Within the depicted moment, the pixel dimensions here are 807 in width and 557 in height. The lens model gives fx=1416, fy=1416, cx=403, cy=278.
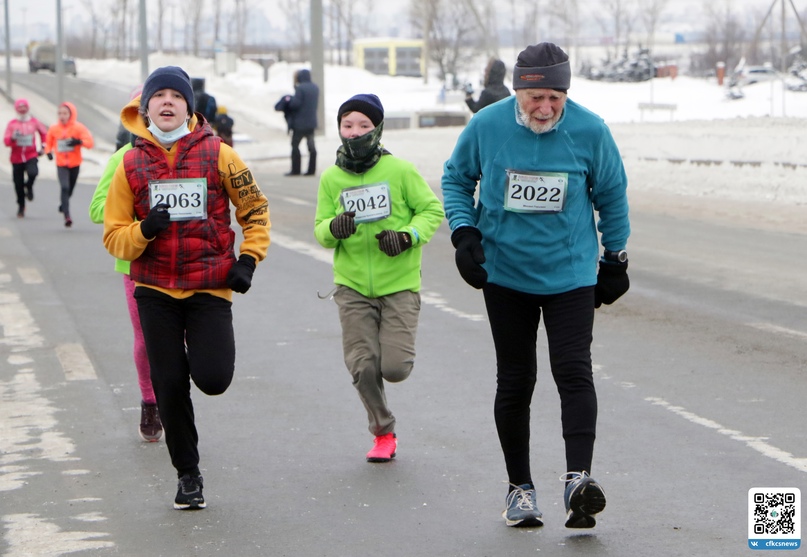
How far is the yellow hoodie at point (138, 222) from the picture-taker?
553 centimetres

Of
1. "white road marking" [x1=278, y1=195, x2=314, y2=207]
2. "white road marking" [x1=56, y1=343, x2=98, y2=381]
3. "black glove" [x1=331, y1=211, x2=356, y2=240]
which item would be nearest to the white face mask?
"black glove" [x1=331, y1=211, x2=356, y2=240]

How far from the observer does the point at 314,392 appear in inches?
317

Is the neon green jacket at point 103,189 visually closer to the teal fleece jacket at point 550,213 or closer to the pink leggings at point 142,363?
the pink leggings at point 142,363

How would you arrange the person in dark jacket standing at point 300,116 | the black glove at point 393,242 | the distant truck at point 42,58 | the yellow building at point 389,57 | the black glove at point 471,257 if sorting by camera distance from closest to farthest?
the black glove at point 471,257 < the black glove at point 393,242 < the person in dark jacket standing at point 300,116 < the distant truck at point 42,58 < the yellow building at point 389,57

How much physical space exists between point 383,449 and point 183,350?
1.25 m

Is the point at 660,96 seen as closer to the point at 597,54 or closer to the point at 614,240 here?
the point at 614,240

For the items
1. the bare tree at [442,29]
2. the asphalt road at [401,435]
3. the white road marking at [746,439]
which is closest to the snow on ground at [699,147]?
the asphalt road at [401,435]

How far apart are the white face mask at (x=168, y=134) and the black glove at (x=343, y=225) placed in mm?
926

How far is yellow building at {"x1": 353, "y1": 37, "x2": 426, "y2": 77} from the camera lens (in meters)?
112

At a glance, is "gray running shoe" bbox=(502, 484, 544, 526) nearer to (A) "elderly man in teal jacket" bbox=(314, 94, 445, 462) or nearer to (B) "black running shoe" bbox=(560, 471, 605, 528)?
(B) "black running shoe" bbox=(560, 471, 605, 528)

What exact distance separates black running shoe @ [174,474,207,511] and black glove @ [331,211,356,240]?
4.20 ft

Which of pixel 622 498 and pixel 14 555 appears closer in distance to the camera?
pixel 14 555

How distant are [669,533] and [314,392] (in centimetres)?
321

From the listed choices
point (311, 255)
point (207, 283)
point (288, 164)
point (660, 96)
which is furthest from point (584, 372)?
point (660, 96)
